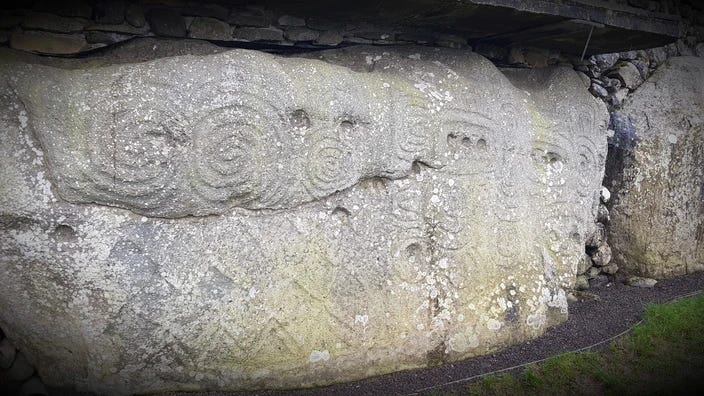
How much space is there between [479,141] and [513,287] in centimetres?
104

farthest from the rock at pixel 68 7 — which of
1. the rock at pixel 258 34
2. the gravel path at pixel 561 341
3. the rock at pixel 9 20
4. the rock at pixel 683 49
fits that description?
the rock at pixel 683 49

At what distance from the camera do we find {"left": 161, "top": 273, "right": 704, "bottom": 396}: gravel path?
327 centimetres

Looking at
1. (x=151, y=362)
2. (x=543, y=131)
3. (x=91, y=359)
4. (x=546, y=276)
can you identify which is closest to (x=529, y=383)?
(x=546, y=276)

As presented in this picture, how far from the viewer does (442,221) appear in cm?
366

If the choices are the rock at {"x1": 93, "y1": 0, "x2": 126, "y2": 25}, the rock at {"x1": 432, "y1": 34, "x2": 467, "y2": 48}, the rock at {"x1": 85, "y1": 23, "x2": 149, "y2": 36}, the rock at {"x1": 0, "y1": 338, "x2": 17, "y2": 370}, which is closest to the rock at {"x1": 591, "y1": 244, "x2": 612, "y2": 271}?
the rock at {"x1": 432, "y1": 34, "x2": 467, "y2": 48}

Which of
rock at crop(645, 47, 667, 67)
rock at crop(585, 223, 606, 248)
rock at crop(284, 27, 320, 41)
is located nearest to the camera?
rock at crop(284, 27, 320, 41)

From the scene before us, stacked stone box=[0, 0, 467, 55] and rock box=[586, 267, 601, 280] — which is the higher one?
stacked stone box=[0, 0, 467, 55]

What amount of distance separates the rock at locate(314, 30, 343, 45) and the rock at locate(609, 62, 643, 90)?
2.87m

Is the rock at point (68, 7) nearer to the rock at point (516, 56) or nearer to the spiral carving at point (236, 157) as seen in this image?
the spiral carving at point (236, 157)

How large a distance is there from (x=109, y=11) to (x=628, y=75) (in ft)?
14.5

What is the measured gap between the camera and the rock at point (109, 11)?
10.0 ft

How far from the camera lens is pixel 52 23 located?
117 inches

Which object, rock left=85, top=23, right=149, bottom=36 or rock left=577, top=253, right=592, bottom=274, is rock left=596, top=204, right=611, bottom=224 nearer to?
rock left=577, top=253, right=592, bottom=274

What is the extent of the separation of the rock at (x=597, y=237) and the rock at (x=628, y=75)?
133cm
